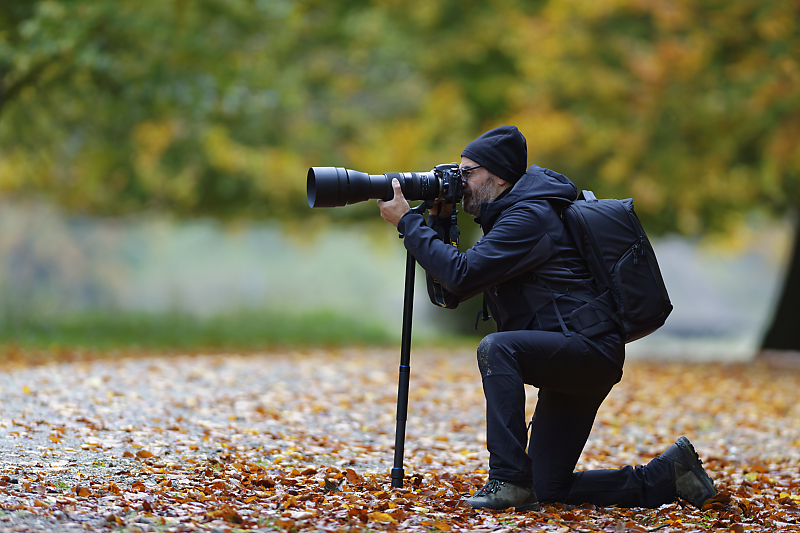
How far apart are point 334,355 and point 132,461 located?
730 cm

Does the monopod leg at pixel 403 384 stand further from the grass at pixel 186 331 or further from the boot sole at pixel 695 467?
the grass at pixel 186 331

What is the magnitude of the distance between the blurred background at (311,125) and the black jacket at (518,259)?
7.15m

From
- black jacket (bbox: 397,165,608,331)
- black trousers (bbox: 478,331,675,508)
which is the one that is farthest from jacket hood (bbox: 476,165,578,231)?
black trousers (bbox: 478,331,675,508)

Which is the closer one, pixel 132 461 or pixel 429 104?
pixel 132 461

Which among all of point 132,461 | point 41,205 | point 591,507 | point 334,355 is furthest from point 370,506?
point 41,205

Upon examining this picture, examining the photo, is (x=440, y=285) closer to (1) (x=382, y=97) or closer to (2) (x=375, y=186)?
(2) (x=375, y=186)

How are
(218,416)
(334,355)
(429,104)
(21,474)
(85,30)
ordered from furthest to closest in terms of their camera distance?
(429,104), (334,355), (85,30), (218,416), (21,474)

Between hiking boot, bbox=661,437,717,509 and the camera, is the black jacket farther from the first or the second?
hiking boot, bbox=661,437,717,509

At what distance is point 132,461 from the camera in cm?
432

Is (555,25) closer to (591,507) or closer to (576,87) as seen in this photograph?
(576,87)

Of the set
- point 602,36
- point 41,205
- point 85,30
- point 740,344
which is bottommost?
point 740,344

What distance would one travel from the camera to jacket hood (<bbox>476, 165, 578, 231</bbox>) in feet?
12.3

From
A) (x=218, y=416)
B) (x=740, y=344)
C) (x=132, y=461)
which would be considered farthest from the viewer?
(x=740, y=344)

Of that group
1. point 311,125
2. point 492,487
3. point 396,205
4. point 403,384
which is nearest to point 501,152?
point 396,205
